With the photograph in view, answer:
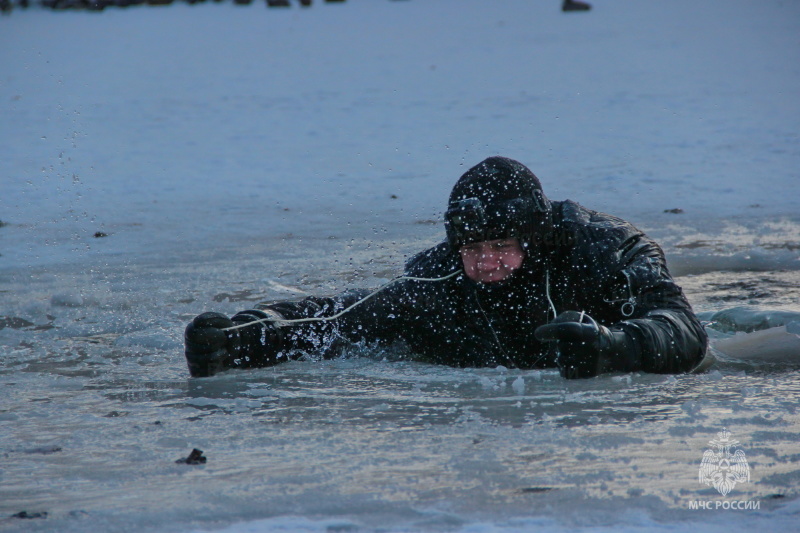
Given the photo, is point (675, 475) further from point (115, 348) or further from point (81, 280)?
point (81, 280)

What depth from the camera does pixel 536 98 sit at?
552 inches

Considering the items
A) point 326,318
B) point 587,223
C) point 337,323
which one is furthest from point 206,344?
point 587,223

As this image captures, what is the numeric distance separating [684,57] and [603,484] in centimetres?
1721

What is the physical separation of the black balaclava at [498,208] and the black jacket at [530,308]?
93 mm

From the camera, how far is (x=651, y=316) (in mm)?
3607

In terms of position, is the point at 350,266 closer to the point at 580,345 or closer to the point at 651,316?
the point at 651,316

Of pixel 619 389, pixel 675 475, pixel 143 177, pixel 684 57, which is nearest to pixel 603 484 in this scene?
pixel 675 475

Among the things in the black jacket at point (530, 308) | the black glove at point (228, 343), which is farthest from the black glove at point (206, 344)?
the black jacket at point (530, 308)

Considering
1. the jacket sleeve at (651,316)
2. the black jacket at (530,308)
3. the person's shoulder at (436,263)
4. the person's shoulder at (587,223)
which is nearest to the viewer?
the jacket sleeve at (651,316)

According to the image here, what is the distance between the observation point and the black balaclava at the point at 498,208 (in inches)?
146

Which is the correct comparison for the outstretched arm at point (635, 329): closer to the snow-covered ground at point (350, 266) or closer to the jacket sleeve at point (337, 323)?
the snow-covered ground at point (350, 266)

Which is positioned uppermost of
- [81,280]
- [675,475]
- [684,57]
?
[684,57]

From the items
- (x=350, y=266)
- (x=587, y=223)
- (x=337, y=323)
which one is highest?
(x=587, y=223)

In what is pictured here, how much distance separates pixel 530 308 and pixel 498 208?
1.43 ft
